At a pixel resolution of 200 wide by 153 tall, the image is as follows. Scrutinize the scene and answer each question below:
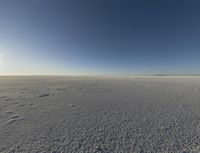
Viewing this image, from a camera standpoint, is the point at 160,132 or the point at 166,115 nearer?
the point at 160,132

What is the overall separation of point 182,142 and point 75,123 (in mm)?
3807

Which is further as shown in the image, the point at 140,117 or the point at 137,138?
the point at 140,117

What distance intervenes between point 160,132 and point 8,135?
531 cm

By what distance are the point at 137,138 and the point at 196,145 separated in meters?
1.62

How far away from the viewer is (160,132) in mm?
3670

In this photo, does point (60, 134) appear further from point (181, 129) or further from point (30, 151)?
point (181, 129)

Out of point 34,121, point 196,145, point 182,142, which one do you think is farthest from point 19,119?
point 196,145

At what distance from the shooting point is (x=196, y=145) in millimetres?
2982

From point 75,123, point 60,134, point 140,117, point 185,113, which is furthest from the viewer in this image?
point 185,113

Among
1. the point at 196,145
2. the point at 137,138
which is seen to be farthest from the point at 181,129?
the point at 137,138

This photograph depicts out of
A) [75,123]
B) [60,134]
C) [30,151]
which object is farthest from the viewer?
[75,123]

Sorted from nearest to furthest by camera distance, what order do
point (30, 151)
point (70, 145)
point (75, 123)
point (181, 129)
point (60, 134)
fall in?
point (30, 151) → point (70, 145) → point (60, 134) → point (181, 129) → point (75, 123)

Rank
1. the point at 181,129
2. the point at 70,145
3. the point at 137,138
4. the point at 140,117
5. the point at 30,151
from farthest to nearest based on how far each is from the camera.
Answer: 1. the point at 140,117
2. the point at 181,129
3. the point at 137,138
4. the point at 70,145
5. the point at 30,151

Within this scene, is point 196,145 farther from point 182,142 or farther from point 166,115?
point 166,115
